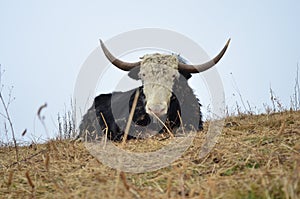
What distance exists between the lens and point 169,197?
6.09 ft

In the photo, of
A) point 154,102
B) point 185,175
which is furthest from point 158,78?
point 185,175

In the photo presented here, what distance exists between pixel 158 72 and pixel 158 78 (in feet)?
0.35

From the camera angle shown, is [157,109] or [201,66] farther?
[201,66]

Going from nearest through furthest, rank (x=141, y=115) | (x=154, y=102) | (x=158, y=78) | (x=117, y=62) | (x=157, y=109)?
(x=157, y=109) < (x=154, y=102) < (x=141, y=115) < (x=158, y=78) < (x=117, y=62)

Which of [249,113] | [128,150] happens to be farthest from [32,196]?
[249,113]

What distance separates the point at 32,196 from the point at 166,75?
10.5ft

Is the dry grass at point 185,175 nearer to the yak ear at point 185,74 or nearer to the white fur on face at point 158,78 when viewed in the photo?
the white fur on face at point 158,78

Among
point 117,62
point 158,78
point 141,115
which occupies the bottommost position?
point 141,115

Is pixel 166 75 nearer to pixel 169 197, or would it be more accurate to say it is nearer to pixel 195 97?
pixel 195 97

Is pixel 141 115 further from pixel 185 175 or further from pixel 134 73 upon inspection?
pixel 185 175

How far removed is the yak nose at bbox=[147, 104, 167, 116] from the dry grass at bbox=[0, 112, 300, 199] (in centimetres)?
71

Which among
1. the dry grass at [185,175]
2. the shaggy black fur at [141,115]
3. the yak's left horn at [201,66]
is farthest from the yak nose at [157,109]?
the yak's left horn at [201,66]

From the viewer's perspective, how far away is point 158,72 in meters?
5.27

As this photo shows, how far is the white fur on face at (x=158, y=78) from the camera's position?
455 cm
